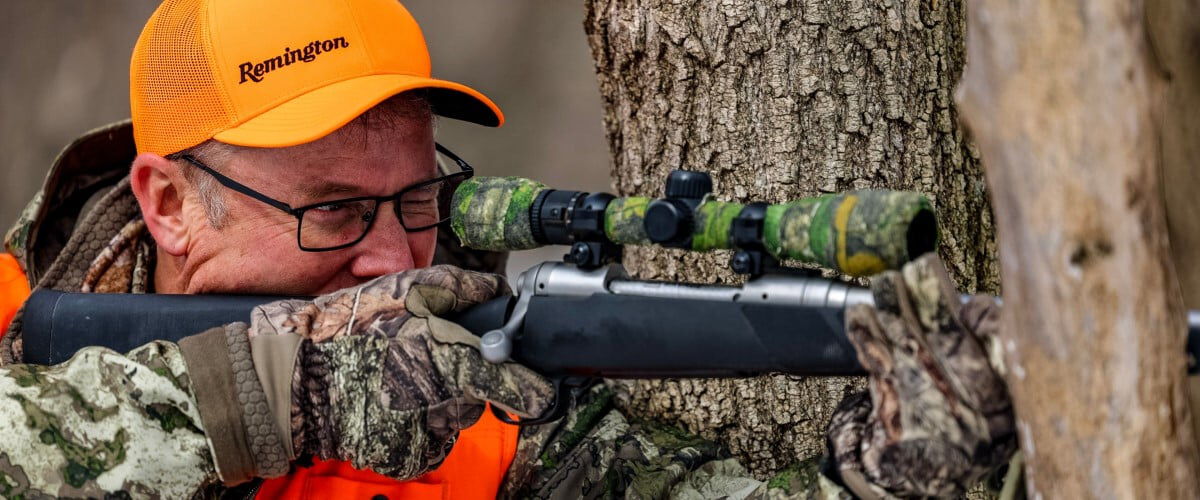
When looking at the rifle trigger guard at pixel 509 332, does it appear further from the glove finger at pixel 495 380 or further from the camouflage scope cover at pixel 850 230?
the camouflage scope cover at pixel 850 230

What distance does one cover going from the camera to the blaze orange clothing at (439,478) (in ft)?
8.70

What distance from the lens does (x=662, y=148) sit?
9.87 feet

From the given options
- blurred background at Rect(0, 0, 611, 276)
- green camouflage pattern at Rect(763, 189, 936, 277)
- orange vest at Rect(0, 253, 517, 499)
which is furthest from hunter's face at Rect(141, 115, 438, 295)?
blurred background at Rect(0, 0, 611, 276)

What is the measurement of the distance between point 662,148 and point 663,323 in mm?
961

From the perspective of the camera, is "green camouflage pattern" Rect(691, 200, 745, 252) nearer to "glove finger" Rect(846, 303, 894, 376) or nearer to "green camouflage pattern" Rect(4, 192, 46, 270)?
"glove finger" Rect(846, 303, 894, 376)

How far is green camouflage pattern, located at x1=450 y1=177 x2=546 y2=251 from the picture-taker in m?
2.41

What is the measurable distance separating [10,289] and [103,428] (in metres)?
1.05

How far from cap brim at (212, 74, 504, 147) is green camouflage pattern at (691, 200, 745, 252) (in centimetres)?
98

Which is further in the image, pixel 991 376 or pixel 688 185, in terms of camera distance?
pixel 688 185

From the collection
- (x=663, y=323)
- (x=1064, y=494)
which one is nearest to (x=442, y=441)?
(x=663, y=323)

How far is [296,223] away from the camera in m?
2.83

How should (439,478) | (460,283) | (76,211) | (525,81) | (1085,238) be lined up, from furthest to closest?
(525,81) < (76,211) < (439,478) < (460,283) < (1085,238)

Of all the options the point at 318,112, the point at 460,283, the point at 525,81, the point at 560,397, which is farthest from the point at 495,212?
the point at 525,81

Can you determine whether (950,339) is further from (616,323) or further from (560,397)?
(560,397)
